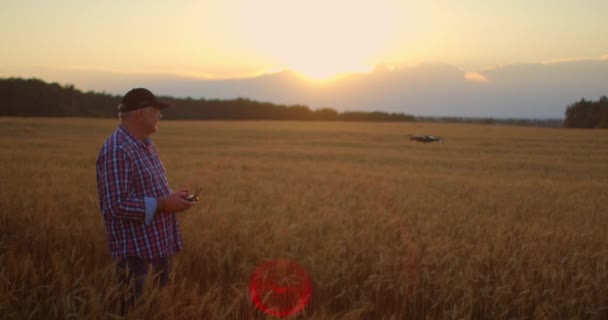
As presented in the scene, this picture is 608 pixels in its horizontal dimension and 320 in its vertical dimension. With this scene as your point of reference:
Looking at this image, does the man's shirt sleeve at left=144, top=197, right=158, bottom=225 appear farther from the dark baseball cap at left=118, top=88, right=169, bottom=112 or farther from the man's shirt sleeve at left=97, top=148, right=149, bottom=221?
the dark baseball cap at left=118, top=88, right=169, bottom=112

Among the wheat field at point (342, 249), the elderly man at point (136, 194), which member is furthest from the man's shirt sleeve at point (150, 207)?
the wheat field at point (342, 249)

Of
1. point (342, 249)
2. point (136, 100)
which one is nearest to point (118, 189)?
point (136, 100)

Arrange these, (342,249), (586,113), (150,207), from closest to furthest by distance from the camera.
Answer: (150,207) < (342,249) < (586,113)

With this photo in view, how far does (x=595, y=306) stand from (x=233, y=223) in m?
3.87

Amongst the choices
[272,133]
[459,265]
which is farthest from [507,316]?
[272,133]

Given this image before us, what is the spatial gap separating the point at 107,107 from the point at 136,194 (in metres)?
56.1

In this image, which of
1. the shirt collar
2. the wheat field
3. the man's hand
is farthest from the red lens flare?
the shirt collar

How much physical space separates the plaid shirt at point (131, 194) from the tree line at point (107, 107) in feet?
123

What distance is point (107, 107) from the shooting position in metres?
54.8

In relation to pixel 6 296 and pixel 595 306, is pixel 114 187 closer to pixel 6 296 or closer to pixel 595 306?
pixel 6 296

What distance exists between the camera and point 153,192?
10.9ft

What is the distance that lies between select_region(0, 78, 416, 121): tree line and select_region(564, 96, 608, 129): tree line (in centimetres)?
2509

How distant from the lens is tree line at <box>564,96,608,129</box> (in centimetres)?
6398

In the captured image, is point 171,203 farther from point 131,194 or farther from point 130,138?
point 130,138
